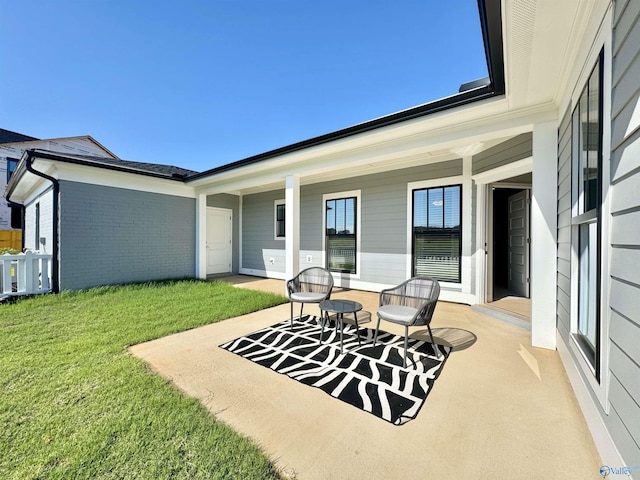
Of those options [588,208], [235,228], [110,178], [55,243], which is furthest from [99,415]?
[235,228]

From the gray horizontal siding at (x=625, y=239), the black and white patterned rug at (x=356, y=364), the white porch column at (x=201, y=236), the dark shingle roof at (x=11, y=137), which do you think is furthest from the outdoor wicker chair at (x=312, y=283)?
the dark shingle roof at (x=11, y=137)

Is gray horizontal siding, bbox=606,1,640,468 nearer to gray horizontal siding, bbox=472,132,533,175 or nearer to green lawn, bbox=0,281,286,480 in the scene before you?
green lawn, bbox=0,281,286,480

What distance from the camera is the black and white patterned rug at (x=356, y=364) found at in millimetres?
1945

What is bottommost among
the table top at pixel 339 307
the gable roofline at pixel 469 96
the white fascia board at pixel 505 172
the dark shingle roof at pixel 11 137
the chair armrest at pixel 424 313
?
the table top at pixel 339 307

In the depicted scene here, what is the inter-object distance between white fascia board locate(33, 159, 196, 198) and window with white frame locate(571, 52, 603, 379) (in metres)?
7.70

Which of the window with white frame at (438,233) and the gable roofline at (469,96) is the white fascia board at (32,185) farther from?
the window with white frame at (438,233)

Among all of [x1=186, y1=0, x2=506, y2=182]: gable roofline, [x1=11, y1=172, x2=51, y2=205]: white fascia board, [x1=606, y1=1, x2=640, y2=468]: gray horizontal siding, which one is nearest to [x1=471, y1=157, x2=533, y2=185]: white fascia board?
[x1=186, y1=0, x2=506, y2=182]: gable roofline

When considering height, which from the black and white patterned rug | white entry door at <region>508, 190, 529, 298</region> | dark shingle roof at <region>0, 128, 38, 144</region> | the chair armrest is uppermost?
dark shingle roof at <region>0, 128, 38, 144</region>

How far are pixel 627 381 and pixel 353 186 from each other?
17.6ft

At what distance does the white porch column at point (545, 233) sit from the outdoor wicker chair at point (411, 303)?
118cm

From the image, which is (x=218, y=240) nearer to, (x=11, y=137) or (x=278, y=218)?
(x=278, y=218)

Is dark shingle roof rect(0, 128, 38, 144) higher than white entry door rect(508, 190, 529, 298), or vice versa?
dark shingle roof rect(0, 128, 38, 144)

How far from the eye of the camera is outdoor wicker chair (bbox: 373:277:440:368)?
255 cm

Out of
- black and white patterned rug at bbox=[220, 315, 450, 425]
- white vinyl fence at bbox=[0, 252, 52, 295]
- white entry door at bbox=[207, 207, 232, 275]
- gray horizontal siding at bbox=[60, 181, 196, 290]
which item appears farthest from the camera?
white entry door at bbox=[207, 207, 232, 275]
